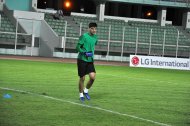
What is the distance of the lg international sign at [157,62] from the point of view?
35.3m

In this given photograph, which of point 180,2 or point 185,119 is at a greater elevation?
point 180,2

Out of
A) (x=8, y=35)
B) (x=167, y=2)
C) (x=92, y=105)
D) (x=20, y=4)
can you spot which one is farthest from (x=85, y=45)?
(x=167, y=2)

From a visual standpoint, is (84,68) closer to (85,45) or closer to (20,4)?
(85,45)

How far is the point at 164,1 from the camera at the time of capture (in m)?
55.4

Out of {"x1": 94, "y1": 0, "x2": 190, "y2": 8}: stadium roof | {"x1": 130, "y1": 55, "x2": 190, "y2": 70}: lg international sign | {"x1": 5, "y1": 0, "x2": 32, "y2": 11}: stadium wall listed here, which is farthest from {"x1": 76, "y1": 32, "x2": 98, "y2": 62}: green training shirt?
{"x1": 94, "y1": 0, "x2": 190, "y2": 8}: stadium roof

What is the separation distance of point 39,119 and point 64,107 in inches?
82.0

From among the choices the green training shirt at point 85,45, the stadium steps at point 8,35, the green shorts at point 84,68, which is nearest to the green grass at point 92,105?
the green shorts at point 84,68

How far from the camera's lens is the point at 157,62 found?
35.3 metres

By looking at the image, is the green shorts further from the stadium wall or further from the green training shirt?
the stadium wall

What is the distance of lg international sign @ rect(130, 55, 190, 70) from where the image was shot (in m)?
35.3

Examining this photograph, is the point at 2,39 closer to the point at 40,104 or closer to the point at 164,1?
the point at 164,1

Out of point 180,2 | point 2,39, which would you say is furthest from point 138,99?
point 180,2

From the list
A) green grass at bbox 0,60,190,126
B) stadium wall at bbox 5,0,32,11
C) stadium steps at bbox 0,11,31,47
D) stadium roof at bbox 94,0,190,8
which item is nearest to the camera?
green grass at bbox 0,60,190,126

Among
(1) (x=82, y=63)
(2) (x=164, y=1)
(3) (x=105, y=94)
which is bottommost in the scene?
(3) (x=105, y=94)
